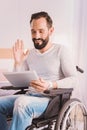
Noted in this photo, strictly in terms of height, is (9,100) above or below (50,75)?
below

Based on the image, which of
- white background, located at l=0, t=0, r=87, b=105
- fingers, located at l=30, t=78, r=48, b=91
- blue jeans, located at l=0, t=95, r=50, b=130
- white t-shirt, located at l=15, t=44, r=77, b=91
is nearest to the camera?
blue jeans, located at l=0, t=95, r=50, b=130

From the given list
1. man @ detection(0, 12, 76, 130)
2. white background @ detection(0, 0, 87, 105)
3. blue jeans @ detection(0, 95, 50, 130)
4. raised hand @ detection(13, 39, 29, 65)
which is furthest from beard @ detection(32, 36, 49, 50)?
white background @ detection(0, 0, 87, 105)

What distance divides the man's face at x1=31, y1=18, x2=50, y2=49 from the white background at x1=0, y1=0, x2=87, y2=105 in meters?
1.24

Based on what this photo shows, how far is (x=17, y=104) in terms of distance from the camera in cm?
163

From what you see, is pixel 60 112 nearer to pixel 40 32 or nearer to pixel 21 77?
pixel 21 77

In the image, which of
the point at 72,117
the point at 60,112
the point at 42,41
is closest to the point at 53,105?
the point at 60,112

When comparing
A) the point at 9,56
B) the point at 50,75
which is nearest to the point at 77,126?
the point at 50,75

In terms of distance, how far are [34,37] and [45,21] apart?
0.44 ft

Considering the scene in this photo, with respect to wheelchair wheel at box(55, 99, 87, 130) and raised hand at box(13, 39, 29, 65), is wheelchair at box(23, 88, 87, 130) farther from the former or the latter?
raised hand at box(13, 39, 29, 65)

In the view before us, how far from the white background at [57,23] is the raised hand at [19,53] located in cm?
108

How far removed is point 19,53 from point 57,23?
1.32 meters

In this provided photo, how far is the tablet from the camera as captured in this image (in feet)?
5.64

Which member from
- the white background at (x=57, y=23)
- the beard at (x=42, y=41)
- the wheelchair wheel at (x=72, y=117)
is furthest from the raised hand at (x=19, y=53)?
the white background at (x=57, y=23)

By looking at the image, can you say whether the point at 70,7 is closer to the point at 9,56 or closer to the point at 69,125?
the point at 9,56
